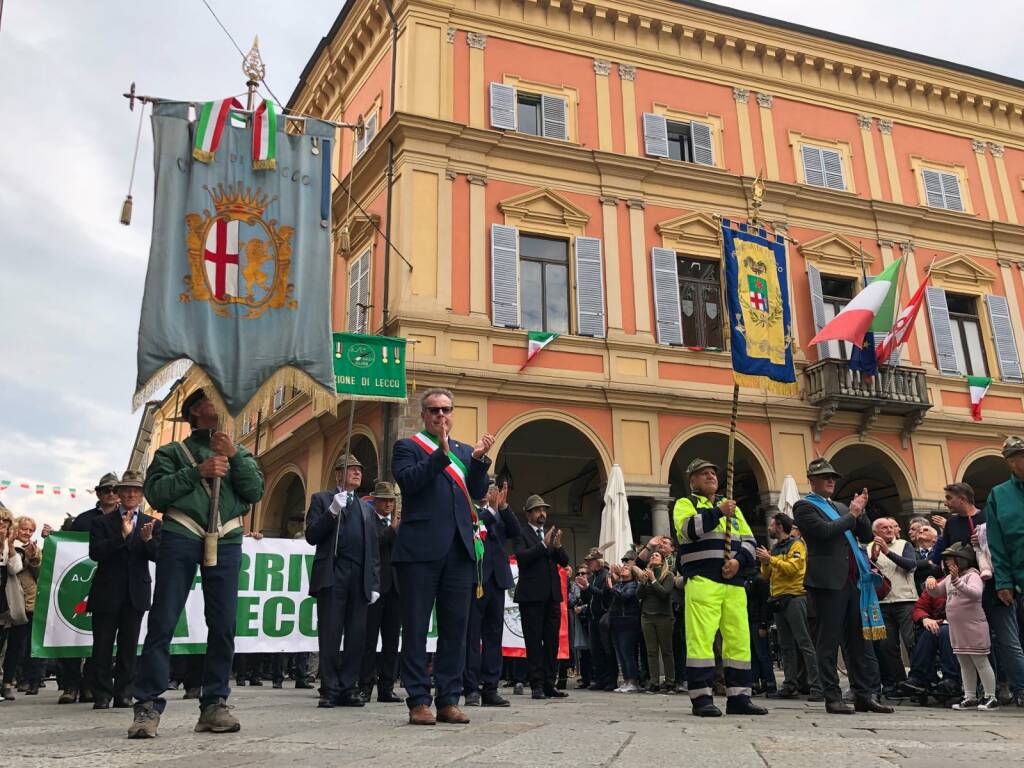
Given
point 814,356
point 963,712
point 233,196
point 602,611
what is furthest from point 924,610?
point 814,356

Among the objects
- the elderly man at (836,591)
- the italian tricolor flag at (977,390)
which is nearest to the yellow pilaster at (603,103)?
the italian tricolor flag at (977,390)

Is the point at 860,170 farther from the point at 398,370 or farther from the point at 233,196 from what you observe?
the point at 233,196

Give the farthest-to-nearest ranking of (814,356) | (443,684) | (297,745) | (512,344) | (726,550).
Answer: (814,356) → (512,344) → (726,550) → (443,684) → (297,745)

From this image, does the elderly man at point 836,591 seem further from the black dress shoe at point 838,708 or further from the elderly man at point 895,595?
the elderly man at point 895,595

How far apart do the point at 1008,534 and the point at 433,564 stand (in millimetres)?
4217

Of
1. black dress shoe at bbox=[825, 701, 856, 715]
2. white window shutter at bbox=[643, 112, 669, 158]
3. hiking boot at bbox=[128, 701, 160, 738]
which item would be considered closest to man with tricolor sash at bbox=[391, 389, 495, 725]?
hiking boot at bbox=[128, 701, 160, 738]

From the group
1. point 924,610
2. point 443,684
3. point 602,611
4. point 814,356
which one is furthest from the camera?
point 814,356

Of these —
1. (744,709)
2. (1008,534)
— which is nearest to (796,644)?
(1008,534)

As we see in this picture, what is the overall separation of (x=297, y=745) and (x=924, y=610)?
6871mm

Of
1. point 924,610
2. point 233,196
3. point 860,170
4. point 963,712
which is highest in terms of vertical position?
point 860,170

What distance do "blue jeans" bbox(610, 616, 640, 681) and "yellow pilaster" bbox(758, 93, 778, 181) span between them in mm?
12556

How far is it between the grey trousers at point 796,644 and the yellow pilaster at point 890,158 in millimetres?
14952

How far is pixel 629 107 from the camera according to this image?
19875 millimetres

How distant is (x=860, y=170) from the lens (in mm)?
21484
